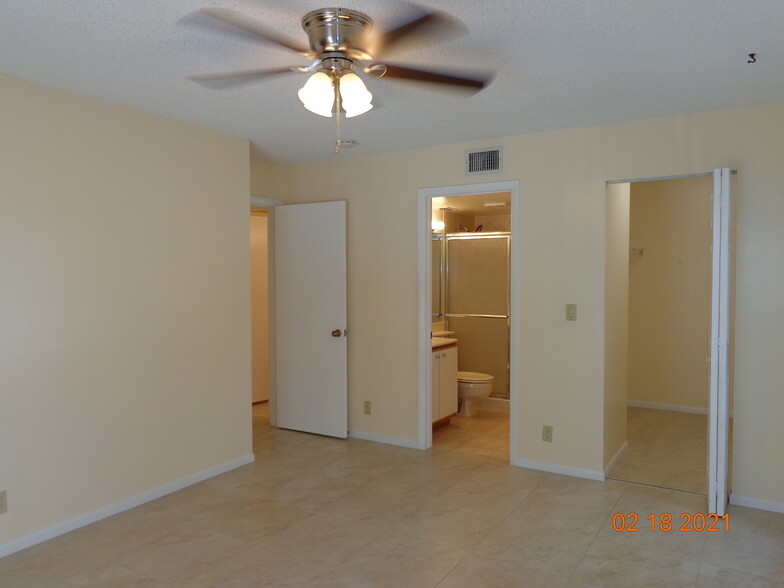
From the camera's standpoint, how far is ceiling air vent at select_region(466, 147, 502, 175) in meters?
4.06

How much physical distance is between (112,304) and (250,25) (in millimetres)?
1844

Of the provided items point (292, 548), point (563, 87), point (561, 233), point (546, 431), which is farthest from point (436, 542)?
point (563, 87)

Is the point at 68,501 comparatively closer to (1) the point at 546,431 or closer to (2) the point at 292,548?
(2) the point at 292,548

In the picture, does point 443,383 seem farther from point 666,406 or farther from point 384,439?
point 666,406

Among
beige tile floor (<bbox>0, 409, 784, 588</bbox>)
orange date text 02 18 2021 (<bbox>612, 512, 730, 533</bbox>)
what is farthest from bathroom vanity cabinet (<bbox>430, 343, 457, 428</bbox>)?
orange date text 02 18 2021 (<bbox>612, 512, 730, 533</bbox>)

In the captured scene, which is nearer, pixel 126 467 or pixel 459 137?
pixel 126 467

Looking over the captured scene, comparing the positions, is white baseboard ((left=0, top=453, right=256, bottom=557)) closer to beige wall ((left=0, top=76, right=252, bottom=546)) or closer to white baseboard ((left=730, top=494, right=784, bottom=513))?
beige wall ((left=0, top=76, right=252, bottom=546))

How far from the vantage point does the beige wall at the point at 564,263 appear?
3.27 metres

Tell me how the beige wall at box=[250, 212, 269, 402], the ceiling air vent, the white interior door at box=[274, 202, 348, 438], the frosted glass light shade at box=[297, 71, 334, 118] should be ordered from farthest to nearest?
the beige wall at box=[250, 212, 269, 402] → the white interior door at box=[274, 202, 348, 438] → the ceiling air vent → the frosted glass light shade at box=[297, 71, 334, 118]

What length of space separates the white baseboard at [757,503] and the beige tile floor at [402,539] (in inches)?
Result: 2.5

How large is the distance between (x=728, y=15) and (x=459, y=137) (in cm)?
206

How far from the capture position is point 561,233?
3.85 meters

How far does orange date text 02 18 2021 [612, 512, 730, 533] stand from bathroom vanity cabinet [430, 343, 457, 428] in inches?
74.2

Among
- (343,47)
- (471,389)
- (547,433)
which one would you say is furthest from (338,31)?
(471,389)
